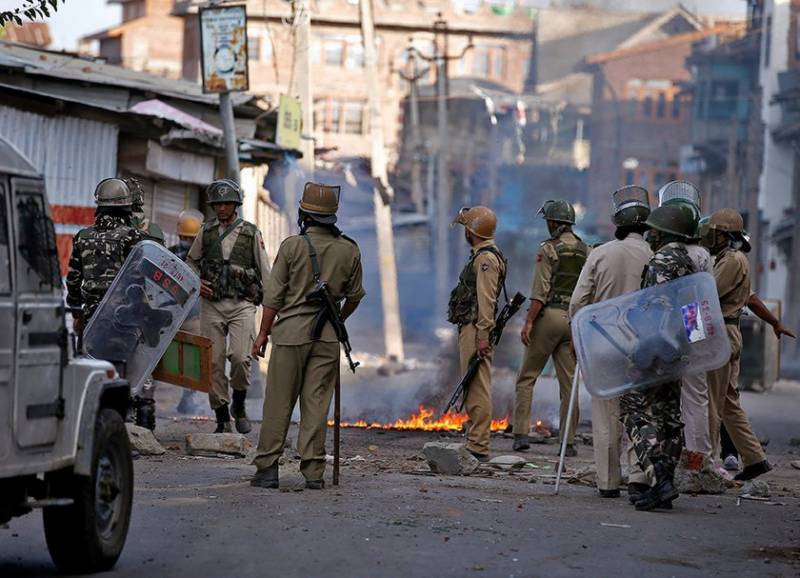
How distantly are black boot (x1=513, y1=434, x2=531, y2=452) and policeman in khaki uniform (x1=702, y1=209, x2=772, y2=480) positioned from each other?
2382 mm

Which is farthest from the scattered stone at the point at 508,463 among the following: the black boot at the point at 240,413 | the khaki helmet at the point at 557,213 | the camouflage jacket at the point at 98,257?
the camouflage jacket at the point at 98,257

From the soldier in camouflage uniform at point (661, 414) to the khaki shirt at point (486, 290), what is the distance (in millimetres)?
2637

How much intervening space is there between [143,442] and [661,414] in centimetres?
428

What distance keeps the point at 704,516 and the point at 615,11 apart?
83.5 meters

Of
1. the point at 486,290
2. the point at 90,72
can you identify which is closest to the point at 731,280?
the point at 486,290

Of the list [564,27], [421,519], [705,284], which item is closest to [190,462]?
[421,519]

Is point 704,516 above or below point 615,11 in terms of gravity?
below

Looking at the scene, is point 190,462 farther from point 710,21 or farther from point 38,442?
point 710,21

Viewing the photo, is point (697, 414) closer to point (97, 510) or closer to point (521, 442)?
point (521, 442)

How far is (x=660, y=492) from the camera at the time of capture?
9.88 meters

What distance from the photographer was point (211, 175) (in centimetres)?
2242

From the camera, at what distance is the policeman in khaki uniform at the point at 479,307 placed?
1264 cm

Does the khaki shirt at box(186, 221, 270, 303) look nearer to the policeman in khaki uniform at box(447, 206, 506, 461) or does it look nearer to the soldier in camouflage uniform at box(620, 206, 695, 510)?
the policeman in khaki uniform at box(447, 206, 506, 461)

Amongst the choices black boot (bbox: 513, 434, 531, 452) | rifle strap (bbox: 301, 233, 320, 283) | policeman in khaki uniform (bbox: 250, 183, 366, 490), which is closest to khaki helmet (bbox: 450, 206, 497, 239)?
black boot (bbox: 513, 434, 531, 452)
